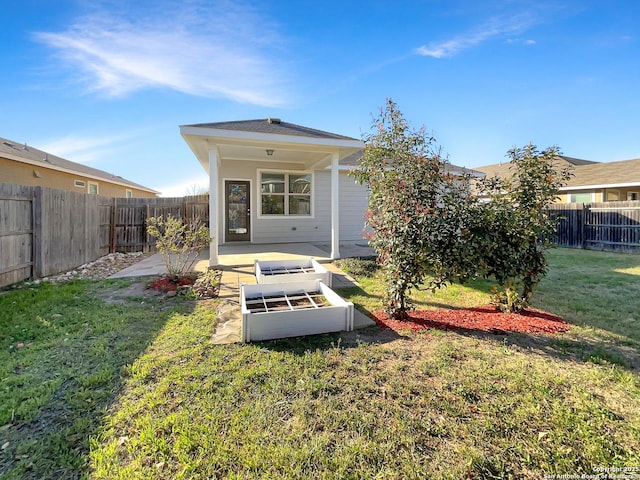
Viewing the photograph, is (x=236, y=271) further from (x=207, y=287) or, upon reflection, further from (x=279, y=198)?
(x=279, y=198)

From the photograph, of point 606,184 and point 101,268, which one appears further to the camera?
point 606,184

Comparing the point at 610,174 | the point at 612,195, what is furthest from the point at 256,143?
the point at 612,195

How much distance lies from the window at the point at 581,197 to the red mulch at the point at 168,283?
65.7 ft

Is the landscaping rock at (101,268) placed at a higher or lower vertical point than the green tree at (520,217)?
lower

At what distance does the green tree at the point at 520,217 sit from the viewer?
3766 mm

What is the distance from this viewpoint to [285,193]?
1093 cm

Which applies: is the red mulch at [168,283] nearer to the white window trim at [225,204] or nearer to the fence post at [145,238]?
the white window trim at [225,204]

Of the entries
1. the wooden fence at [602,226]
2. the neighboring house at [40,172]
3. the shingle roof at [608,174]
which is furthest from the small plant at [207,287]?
the shingle roof at [608,174]

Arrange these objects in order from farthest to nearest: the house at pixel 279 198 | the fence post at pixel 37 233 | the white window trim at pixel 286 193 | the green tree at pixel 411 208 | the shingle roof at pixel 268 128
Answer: the white window trim at pixel 286 193
the house at pixel 279 198
the shingle roof at pixel 268 128
the fence post at pixel 37 233
the green tree at pixel 411 208

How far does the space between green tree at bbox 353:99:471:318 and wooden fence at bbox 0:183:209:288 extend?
6.51m

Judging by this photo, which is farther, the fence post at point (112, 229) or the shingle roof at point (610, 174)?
the shingle roof at point (610, 174)

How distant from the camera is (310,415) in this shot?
208 cm

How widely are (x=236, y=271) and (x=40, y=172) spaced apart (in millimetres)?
12351

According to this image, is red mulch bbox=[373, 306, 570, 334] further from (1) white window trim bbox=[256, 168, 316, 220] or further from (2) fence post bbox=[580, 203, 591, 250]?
(2) fence post bbox=[580, 203, 591, 250]
